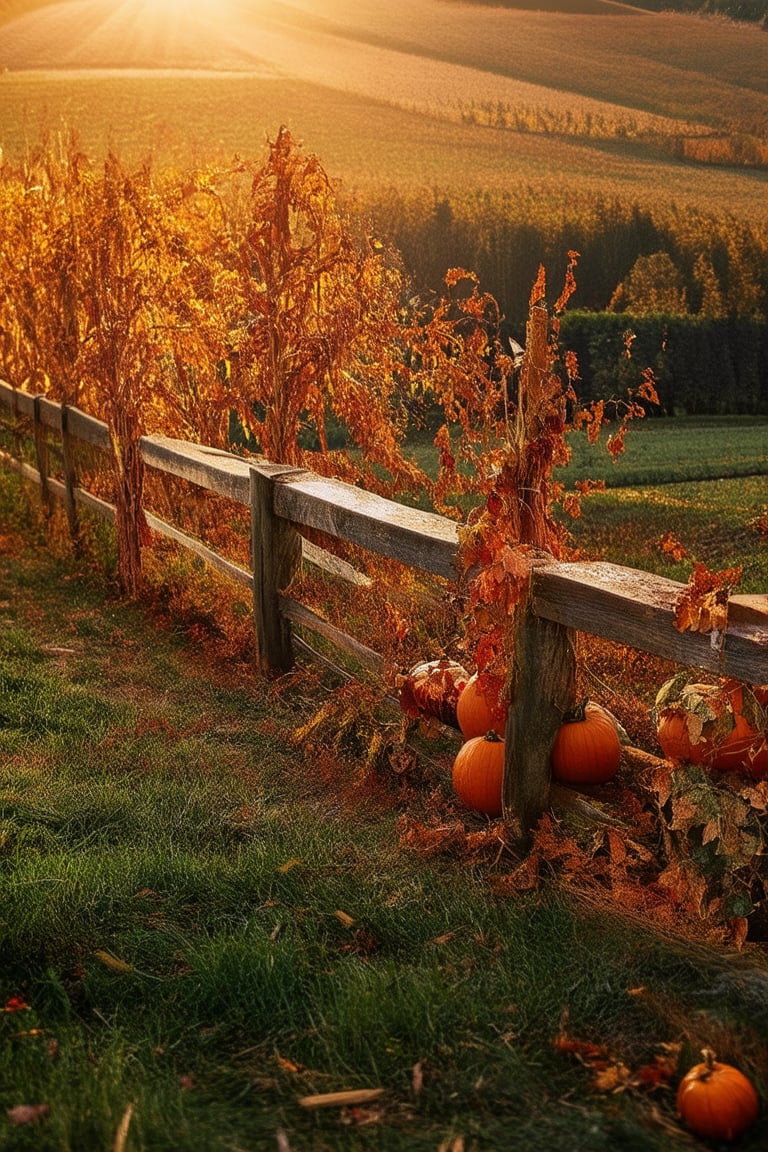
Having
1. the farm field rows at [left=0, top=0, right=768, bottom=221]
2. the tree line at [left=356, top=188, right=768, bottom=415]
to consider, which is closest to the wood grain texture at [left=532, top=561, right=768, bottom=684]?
the tree line at [left=356, top=188, right=768, bottom=415]

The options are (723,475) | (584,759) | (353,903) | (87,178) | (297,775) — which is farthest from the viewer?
(723,475)

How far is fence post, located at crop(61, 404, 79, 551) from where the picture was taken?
941 centimetres

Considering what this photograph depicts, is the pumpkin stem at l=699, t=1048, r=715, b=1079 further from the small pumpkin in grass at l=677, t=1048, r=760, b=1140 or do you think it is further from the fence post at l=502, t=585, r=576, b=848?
the fence post at l=502, t=585, r=576, b=848

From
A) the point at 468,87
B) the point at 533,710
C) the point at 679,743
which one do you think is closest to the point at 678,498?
the point at 533,710

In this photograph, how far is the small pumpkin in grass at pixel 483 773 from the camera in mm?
4145

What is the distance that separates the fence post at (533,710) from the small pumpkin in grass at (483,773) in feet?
0.38

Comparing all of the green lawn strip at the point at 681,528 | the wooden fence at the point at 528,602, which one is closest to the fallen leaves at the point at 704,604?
the wooden fence at the point at 528,602

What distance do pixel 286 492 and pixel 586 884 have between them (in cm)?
290

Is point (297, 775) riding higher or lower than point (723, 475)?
higher

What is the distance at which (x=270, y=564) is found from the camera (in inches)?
243

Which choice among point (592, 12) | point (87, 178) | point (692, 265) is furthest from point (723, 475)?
point (592, 12)

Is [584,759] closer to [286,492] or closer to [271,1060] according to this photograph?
[271,1060]

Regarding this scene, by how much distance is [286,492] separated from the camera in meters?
5.91

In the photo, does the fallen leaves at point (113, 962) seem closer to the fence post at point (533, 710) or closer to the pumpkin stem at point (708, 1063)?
the fence post at point (533, 710)
